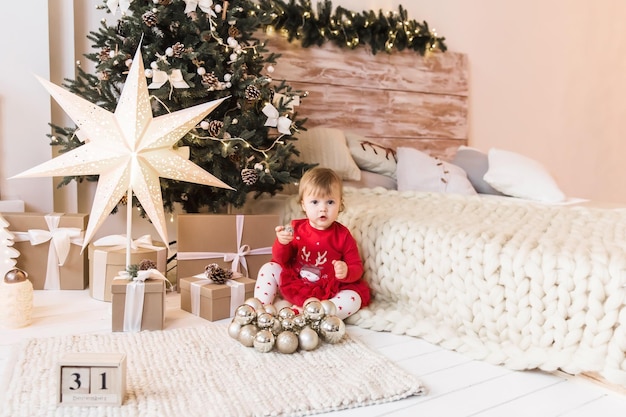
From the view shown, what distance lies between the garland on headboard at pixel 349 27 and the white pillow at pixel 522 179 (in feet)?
3.10

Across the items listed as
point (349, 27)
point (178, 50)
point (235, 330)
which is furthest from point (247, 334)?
point (349, 27)

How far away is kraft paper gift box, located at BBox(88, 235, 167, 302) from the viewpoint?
1.98m

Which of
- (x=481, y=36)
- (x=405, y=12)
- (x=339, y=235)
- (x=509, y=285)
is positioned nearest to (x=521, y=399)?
(x=509, y=285)

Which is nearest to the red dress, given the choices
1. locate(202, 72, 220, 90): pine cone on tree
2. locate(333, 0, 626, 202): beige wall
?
locate(202, 72, 220, 90): pine cone on tree

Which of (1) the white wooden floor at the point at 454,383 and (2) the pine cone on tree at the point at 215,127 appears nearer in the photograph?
(1) the white wooden floor at the point at 454,383

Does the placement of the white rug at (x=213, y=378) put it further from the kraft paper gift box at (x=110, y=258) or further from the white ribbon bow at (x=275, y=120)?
the white ribbon bow at (x=275, y=120)

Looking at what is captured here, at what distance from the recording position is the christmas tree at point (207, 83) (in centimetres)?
210

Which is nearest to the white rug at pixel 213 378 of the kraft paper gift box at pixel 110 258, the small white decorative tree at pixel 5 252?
the kraft paper gift box at pixel 110 258

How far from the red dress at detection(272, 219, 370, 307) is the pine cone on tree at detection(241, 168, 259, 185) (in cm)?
30

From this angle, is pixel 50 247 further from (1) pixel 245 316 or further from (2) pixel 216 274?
(1) pixel 245 316

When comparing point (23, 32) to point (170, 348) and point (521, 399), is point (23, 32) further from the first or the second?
point (521, 399)

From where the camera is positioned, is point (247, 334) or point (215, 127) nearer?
point (247, 334)

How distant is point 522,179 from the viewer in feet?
8.32

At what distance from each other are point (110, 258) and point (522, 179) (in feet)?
5.73
